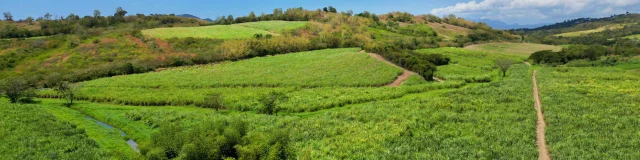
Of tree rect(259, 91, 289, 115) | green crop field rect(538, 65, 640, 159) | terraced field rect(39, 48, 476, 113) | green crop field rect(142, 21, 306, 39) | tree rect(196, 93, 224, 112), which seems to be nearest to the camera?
green crop field rect(538, 65, 640, 159)

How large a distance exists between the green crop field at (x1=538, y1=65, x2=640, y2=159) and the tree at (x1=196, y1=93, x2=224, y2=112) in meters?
40.3

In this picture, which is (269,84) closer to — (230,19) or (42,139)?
(42,139)

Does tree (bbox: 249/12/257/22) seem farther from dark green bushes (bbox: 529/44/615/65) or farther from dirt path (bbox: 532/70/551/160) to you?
dirt path (bbox: 532/70/551/160)

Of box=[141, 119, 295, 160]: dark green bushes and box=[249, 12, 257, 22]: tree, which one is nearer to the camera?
box=[141, 119, 295, 160]: dark green bushes

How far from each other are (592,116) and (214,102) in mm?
45494

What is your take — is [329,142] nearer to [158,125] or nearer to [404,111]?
[404,111]

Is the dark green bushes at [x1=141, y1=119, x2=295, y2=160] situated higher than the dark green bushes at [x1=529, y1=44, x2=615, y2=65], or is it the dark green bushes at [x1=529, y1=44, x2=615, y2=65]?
the dark green bushes at [x1=529, y1=44, x2=615, y2=65]

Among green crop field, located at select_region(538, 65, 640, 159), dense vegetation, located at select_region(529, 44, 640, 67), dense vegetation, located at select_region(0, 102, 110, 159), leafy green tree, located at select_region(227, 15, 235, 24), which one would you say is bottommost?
dense vegetation, located at select_region(0, 102, 110, 159)

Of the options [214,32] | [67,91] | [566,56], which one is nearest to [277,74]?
[67,91]

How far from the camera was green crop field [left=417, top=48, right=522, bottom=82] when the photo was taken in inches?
3058

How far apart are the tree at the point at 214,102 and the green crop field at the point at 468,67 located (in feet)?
149

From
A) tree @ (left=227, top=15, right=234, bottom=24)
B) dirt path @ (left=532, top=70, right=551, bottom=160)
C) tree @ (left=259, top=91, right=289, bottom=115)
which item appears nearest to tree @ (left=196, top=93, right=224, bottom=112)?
tree @ (left=259, top=91, right=289, bottom=115)

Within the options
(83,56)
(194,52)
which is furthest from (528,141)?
(83,56)

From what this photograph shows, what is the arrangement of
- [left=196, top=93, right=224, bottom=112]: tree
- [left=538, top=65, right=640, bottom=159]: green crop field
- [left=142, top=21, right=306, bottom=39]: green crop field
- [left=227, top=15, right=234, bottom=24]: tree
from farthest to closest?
[left=227, top=15, right=234, bottom=24]: tree < [left=142, top=21, right=306, bottom=39]: green crop field < [left=196, top=93, right=224, bottom=112]: tree < [left=538, top=65, right=640, bottom=159]: green crop field
